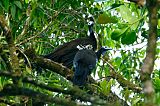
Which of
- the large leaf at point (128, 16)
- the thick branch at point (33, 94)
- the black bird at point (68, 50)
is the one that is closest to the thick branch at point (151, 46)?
the thick branch at point (33, 94)

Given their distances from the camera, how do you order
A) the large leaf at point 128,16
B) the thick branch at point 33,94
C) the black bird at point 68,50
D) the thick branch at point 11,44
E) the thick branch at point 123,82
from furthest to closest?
the black bird at point 68,50 < the thick branch at point 123,82 < the thick branch at point 11,44 < the large leaf at point 128,16 < the thick branch at point 33,94

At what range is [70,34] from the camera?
2.92 m

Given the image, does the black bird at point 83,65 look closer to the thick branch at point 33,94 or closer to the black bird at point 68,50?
the black bird at point 68,50

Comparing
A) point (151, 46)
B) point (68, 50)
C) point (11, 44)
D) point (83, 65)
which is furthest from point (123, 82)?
point (151, 46)

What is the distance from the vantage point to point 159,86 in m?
1.14

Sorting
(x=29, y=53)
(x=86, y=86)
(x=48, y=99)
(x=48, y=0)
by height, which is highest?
(x=48, y=0)

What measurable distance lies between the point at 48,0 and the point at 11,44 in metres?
0.57

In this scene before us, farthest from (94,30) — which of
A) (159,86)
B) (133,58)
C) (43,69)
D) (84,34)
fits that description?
(159,86)

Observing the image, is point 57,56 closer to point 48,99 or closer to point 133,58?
point 133,58

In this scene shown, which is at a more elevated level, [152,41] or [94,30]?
[94,30]

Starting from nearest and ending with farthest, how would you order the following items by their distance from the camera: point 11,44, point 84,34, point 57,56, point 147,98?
point 147,98 → point 11,44 → point 57,56 → point 84,34

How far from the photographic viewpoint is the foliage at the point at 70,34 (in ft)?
4.00

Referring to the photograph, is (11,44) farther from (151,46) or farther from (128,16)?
(151,46)

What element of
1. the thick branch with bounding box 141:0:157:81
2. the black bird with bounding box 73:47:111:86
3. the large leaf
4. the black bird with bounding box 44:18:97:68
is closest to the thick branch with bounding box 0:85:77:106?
the thick branch with bounding box 141:0:157:81
